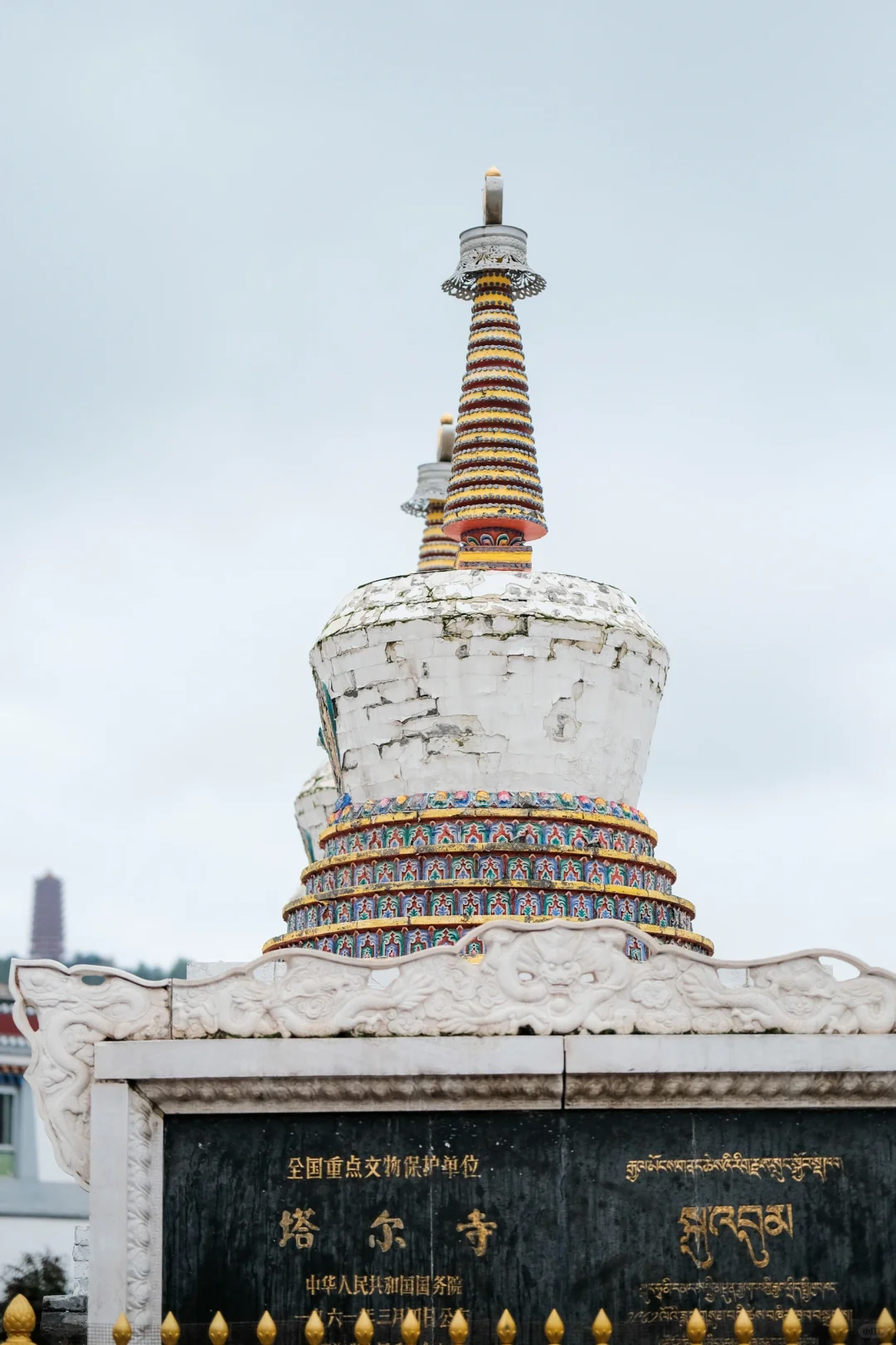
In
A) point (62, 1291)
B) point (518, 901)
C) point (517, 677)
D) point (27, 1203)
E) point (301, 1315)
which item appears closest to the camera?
point (301, 1315)

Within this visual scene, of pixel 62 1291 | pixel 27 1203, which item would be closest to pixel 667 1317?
pixel 62 1291

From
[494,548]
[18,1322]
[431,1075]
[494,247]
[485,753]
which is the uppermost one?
[494,247]

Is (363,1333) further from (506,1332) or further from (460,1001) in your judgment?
(460,1001)

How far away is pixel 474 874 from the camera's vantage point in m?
16.3

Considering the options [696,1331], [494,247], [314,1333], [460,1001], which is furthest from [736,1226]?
[494,247]

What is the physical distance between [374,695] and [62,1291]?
13402 millimetres

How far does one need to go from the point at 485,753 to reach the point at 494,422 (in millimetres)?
3863

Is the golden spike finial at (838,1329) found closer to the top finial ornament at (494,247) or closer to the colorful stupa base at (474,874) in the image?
the colorful stupa base at (474,874)

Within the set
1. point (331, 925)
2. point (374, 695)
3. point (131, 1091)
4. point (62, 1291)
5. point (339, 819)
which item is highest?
point (374, 695)

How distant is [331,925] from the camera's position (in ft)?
53.7

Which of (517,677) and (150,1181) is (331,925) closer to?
(517,677)

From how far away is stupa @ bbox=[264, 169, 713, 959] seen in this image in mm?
16312

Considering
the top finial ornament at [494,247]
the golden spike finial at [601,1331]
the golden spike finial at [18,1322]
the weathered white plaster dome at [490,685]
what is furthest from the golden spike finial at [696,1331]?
the top finial ornament at [494,247]

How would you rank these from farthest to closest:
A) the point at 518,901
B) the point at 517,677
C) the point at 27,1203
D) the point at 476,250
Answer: the point at 27,1203 → the point at 476,250 → the point at 517,677 → the point at 518,901
